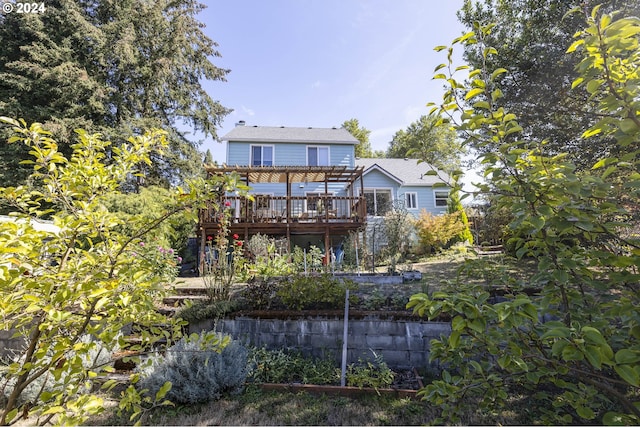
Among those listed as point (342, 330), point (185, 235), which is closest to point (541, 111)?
point (342, 330)

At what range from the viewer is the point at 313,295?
4.63 metres

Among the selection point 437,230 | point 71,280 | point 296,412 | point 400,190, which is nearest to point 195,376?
point 296,412

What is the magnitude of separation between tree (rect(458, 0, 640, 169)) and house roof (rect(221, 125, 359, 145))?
9.73 metres

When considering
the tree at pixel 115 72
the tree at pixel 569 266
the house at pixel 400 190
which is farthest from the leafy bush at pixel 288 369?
the tree at pixel 115 72

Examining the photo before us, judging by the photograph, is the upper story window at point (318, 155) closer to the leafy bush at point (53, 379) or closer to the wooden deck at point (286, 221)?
the wooden deck at point (286, 221)

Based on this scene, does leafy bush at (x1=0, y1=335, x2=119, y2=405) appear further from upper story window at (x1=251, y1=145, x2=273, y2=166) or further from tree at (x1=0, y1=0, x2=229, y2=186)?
upper story window at (x1=251, y1=145, x2=273, y2=166)

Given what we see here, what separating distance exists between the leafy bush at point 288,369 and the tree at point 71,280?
249cm

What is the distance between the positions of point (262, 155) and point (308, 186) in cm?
324

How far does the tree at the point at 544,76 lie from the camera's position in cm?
680

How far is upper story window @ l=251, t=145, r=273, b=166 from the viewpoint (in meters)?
16.1

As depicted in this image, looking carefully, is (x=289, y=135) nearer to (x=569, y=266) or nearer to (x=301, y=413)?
(x=301, y=413)

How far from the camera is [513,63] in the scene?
772cm

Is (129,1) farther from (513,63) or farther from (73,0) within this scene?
(513,63)

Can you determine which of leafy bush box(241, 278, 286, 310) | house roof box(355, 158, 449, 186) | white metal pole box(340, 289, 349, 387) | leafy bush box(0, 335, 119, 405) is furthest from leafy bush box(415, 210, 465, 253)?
leafy bush box(0, 335, 119, 405)
